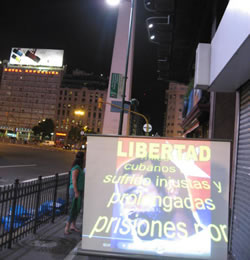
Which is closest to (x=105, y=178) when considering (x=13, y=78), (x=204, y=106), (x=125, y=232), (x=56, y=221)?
(x=125, y=232)

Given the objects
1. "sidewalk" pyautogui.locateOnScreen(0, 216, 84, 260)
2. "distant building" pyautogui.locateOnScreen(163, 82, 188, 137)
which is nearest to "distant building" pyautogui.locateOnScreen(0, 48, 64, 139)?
"distant building" pyautogui.locateOnScreen(163, 82, 188, 137)

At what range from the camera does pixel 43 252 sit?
5.01 m

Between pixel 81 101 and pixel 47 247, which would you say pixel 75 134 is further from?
pixel 47 247

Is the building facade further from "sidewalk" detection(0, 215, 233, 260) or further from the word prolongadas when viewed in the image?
the word prolongadas

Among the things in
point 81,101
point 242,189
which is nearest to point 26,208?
point 242,189

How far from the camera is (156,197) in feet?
11.4

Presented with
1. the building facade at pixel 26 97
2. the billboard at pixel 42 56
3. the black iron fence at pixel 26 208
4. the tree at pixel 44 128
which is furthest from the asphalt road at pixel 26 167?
the building facade at pixel 26 97

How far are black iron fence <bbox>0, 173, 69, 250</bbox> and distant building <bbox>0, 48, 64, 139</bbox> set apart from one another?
141 meters

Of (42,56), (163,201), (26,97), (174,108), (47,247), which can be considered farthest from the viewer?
(26,97)

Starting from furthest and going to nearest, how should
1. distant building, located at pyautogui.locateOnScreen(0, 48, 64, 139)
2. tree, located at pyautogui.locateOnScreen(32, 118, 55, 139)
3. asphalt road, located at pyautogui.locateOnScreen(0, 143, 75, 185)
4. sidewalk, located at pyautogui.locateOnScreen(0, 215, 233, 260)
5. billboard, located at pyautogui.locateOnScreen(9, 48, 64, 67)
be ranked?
1. distant building, located at pyautogui.locateOnScreen(0, 48, 64, 139)
2. billboard, located at pyautogui.locateOnScreen(9, 48, 64, 67)
3. tree, located at pyautogui.locateOnScreen(32, 118, 55, 139)
4. asphalt road, located at pyautogui.locateOnScreen(0, 143, 75, 185)
5. sidewalk, located at pyautogui.locateOnScreen(0, 215, 233, 260)

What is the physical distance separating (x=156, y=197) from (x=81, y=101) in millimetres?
140510

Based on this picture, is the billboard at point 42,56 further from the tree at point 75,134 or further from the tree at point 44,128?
the tree at point 75,134

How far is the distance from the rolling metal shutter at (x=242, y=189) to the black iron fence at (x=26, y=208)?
3939 mm

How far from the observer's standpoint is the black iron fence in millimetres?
5191
